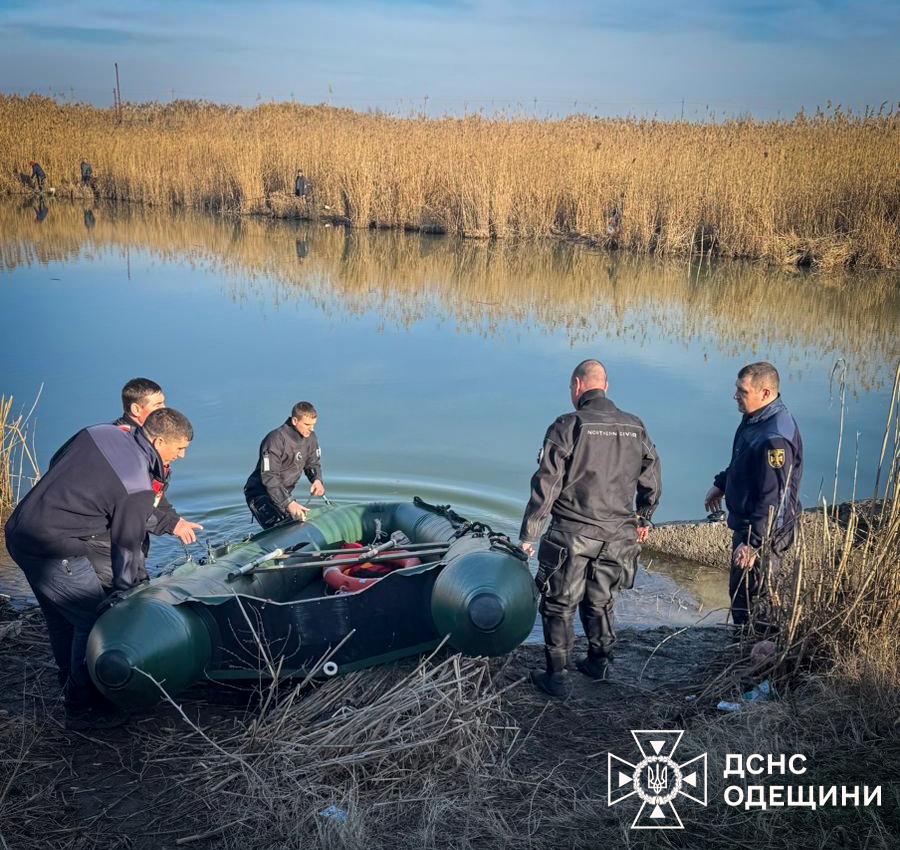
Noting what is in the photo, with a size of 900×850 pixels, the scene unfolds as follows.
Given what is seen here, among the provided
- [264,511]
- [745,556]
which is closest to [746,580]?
[745,556]

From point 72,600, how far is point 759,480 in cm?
302

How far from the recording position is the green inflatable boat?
3.68m

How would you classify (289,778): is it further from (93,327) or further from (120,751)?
(93,327)

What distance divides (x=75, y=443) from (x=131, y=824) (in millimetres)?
1450

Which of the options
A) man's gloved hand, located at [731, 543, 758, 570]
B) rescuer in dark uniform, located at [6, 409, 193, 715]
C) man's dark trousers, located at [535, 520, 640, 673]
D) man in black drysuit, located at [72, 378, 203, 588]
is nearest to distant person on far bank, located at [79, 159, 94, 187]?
man in black drysuit, located at [72, 378, 203, 588]

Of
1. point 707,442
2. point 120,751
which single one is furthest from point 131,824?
point 707,442

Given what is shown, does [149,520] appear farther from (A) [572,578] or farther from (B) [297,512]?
(A) [572,578]

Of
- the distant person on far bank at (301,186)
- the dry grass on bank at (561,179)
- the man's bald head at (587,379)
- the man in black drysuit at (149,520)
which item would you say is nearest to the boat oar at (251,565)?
the man in black drysuit at (149,520)

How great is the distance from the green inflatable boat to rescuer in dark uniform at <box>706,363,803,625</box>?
3.53 feet

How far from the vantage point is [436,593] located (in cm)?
402

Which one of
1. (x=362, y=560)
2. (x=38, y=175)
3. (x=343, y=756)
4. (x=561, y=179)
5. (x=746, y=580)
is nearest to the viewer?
(x=343, y=756)

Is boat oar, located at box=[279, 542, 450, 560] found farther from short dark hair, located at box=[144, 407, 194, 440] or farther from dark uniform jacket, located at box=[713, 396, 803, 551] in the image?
dark uniform jacket, located at box=[713, 396, 803, 551]

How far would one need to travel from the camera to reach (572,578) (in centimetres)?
435

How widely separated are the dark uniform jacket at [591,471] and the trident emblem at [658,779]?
111 cm
